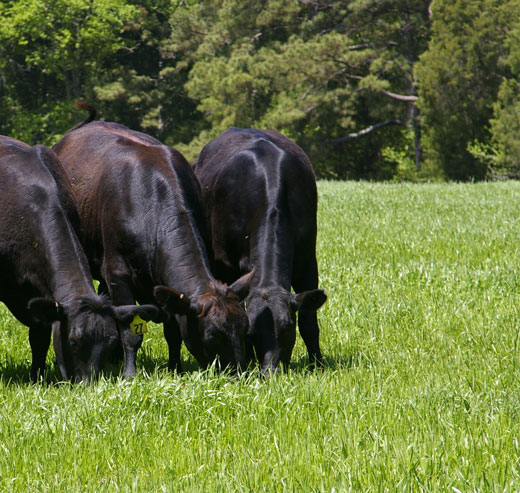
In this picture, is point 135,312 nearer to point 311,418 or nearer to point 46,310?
point 46,310

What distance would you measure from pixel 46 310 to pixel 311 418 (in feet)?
6.79

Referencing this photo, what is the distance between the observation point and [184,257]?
5781 millimetres

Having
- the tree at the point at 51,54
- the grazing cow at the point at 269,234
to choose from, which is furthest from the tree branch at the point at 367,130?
the grazing cow at the point at 269,234

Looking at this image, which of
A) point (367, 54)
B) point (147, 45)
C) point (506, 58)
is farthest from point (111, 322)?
point (147, 45)

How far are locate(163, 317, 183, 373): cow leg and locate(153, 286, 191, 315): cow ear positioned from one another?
1.77 ft

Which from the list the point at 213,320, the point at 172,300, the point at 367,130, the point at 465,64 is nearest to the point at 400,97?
the point at 367,130

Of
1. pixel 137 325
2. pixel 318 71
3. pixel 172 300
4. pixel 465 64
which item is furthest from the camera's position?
pixel 318 71

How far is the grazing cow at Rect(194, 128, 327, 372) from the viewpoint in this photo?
222 inches

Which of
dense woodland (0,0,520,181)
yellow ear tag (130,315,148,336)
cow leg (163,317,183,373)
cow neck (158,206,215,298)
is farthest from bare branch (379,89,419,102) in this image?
yellow ear tag (130,315,148,336)

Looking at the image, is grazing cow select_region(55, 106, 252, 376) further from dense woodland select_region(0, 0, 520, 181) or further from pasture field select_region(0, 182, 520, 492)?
dense woodland select_region(0, 0, 520, 181)

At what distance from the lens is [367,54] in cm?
3559

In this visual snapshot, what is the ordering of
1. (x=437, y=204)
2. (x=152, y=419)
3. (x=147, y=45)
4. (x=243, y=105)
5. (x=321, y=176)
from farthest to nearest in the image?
(x=147, y=45) → (x=321, y=176) → (x=243, y=105) → (x=437, y=204) → (x=152, y=419)

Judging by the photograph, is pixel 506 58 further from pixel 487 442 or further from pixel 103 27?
pixel 487 442

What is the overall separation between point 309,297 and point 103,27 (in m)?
43.1
